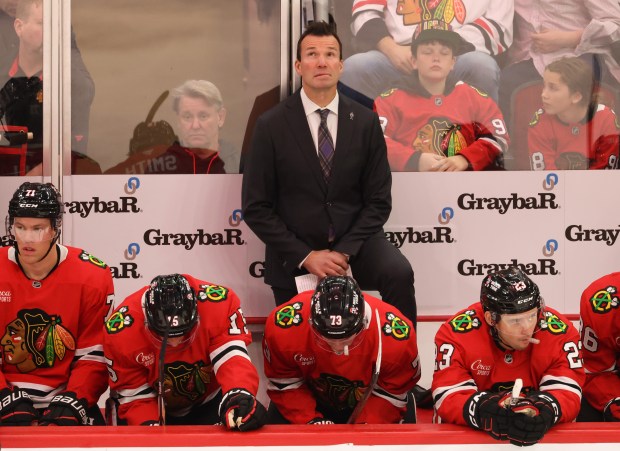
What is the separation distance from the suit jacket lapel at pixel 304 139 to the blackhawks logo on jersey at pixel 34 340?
1.28m

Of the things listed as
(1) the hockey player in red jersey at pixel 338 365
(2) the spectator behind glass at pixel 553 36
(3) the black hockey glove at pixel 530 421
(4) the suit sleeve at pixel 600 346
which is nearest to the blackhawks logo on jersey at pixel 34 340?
(1) the hockey player in red jersey at pixel 338 365

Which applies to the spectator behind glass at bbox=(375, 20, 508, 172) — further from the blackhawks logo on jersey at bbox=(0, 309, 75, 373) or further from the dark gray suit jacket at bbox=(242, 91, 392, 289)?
the blackhawks logo on jersey at bbox=(0, 309, 75, 373)

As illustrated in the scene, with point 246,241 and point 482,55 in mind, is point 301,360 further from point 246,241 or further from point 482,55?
point 482,55

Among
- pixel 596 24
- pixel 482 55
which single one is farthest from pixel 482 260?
pixel 596 24

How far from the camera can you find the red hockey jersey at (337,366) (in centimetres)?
360

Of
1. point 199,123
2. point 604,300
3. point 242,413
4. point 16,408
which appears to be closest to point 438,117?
point 199,123

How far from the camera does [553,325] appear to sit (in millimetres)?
3457

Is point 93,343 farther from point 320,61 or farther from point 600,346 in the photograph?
point 600,346

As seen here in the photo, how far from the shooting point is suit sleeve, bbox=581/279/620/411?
3.74m

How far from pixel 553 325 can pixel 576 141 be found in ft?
5.05

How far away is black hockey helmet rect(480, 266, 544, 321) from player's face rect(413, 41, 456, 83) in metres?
1.59

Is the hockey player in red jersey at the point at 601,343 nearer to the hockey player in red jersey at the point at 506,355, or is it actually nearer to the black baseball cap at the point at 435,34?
the hockey player in red jersey at the point at 506,355

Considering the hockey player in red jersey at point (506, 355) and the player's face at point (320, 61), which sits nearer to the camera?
the hockey player in red jersey at point (506, 355)

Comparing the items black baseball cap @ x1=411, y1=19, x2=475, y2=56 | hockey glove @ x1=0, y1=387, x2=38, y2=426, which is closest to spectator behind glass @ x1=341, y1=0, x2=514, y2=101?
black baseball cap @ x1=411, y1=19, x2=475, y2=56
